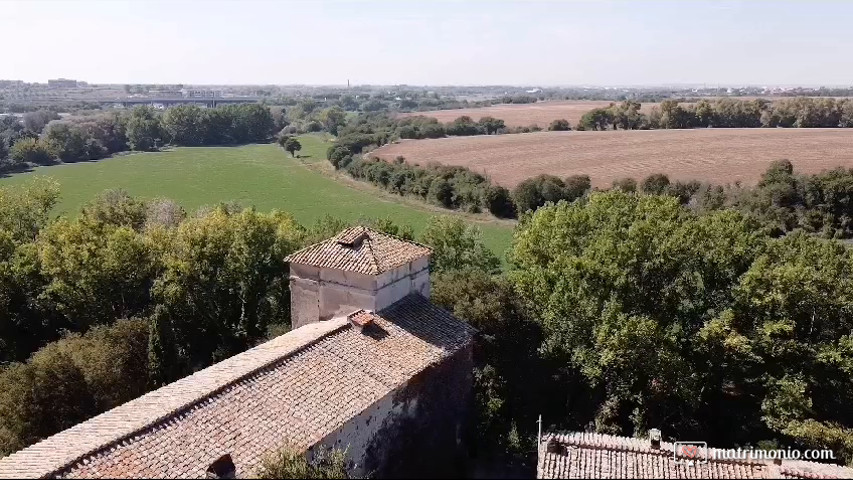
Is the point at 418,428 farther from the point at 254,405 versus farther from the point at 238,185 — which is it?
the point at 238,185

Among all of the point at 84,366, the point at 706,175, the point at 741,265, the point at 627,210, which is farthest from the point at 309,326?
the point at 706,175

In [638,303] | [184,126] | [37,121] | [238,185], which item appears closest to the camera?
[638,303]

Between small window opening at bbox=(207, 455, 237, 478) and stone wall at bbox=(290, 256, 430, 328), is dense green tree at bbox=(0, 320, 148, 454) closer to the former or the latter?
stone wall at bbox=(290, 256, 430, 328)

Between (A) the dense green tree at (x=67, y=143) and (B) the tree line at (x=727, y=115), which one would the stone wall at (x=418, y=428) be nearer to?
(B) the tree line at (x=727, y=115)

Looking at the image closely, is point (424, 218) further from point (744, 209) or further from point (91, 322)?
point (91, 322)

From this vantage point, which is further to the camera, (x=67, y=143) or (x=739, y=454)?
(x=67, y=143)

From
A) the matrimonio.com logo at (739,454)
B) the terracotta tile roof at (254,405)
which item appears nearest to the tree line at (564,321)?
the matrimonio.com logo at (739,454)

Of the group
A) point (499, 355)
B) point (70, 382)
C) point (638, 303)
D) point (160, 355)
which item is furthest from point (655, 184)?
point (70, 382)
